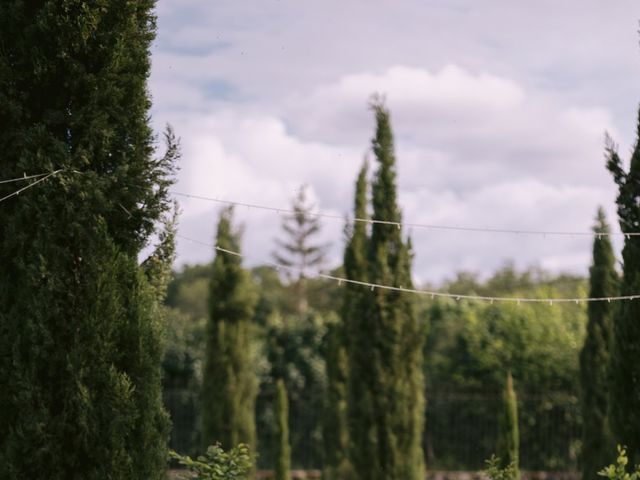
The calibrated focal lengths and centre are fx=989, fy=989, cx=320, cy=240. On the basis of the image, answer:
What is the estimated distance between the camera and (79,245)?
265 inches

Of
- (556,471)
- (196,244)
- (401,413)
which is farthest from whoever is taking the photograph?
(556,471)

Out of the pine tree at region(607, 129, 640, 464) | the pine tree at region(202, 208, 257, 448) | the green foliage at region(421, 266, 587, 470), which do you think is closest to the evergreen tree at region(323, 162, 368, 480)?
the pine tree at region(202, 208, 257, 448)

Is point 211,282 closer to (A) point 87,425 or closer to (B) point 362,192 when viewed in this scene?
(B) point 362,192

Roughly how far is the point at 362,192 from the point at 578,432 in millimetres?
7474

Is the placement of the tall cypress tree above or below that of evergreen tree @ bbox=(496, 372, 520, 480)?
above

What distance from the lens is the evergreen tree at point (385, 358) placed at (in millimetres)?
13344

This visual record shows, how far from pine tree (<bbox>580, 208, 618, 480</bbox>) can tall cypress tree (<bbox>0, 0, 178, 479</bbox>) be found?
9207 millimetres

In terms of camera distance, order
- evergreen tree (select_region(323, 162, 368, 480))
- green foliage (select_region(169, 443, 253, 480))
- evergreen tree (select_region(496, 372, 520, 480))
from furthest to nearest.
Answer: evergreen tree (select_region(323, 162, 368, 480))
evergreen tree (select_region(496, 372, 520, 480))
green foliage (select_region(169, 443, 253, 480))

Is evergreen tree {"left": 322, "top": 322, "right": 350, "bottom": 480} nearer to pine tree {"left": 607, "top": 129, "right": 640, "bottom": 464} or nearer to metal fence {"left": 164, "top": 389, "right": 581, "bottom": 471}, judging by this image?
metal fence {"left": 164, "top": 389, "right": 581, "bottom": 471}

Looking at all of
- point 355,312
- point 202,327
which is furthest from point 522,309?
point 355,312

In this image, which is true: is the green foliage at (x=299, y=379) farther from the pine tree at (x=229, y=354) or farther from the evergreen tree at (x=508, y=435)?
the evergreen tree at (x=508, y=435)

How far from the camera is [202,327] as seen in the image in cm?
2161

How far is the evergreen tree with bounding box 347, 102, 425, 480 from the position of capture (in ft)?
43.8

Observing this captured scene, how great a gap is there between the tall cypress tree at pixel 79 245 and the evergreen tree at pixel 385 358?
668cm
